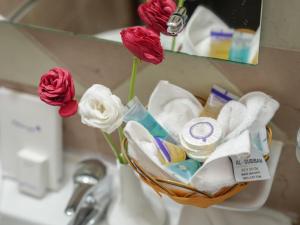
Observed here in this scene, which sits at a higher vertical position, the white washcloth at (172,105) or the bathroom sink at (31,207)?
the white washcloth at (172,105)

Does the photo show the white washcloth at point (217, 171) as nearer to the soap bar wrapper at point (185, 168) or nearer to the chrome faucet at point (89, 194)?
the soap bar wrapper at point (185, 168)

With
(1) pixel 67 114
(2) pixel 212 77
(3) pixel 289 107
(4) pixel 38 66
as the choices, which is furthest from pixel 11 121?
(3) pixel 289 107

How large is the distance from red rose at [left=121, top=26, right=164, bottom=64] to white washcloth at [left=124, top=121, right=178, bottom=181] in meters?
0.09

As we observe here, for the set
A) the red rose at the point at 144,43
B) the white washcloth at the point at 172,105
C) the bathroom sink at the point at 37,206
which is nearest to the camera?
the red rose at the point at 144,43

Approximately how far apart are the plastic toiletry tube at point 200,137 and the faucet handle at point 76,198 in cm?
23

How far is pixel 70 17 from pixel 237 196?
15.8 inches

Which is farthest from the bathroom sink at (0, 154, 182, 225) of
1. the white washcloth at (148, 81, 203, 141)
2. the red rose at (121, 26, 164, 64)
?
the red rose at (121, 26, 164, 64)

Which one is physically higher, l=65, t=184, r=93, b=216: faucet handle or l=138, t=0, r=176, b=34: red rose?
l=138, t=0, r=176, b=34: red rose

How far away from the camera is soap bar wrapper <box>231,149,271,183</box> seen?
24.4 inches

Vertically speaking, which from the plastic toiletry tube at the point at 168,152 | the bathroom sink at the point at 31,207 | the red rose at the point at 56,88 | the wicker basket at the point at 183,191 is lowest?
the bathroom sink at the point at 31,207

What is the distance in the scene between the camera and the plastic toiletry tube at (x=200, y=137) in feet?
2.09

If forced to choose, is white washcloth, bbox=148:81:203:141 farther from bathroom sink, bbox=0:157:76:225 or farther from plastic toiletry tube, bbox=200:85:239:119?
bathroom sink, bbox=0:157:76:225

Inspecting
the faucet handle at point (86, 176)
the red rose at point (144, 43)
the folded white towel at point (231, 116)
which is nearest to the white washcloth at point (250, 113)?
the folded white towel at point (231, 116)

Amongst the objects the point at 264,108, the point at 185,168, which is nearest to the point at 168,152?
the point at 185,168
